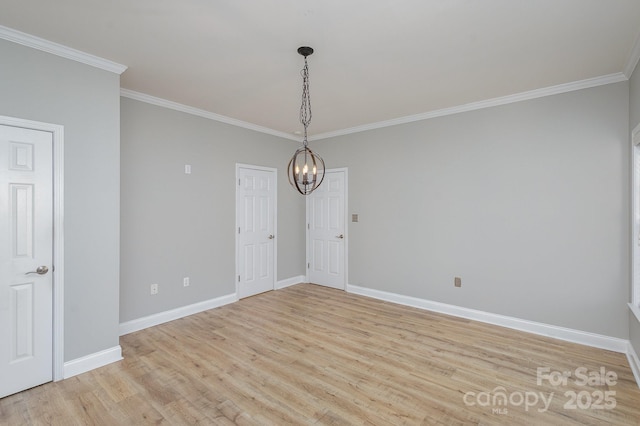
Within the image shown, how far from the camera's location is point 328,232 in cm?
551

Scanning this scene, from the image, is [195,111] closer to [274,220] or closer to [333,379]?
[274,220]

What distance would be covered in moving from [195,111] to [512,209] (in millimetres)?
4212

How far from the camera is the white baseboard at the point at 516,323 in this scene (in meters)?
3.11

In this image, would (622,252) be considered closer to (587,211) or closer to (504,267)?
(587,211)

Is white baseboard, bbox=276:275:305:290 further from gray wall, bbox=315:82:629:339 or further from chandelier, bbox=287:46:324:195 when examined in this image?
chandelier, bbox=287:46:324:195

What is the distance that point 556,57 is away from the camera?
270cm

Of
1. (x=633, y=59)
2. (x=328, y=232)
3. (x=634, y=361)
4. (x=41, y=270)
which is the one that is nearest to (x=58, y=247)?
(x=41, y=270)

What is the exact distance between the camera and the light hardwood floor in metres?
2.15

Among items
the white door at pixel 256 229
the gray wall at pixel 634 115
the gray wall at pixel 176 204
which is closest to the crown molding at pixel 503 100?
the gray wall at pixel 634 115

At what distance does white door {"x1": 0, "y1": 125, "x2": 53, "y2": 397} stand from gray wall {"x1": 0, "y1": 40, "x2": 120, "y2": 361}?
12cm

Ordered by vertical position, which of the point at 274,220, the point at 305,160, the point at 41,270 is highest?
the point at 305,160

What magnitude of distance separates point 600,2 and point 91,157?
4011 mm

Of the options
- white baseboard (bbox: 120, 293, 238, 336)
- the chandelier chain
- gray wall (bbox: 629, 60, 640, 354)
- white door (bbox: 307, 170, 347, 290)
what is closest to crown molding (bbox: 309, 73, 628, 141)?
gray wall (bbox: 629, 60, 640, 354)

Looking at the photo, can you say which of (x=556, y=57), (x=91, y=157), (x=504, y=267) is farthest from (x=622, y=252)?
(x=91, y=157)
